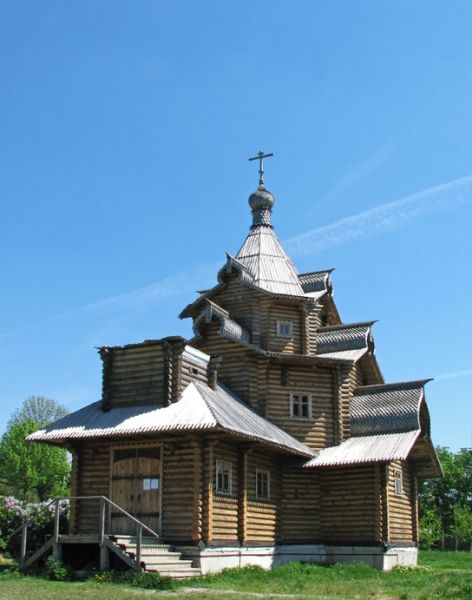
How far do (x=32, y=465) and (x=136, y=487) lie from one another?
118 feet

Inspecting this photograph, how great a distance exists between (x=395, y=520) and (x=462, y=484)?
32.8 meters

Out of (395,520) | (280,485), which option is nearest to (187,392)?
(280,485)

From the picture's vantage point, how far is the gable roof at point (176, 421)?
1995 centimetres

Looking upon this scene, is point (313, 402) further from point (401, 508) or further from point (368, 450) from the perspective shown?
point (401, 508)

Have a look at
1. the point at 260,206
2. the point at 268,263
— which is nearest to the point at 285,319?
the point at 268,263

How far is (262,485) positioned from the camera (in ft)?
78.2

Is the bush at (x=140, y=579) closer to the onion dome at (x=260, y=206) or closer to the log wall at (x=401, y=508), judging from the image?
the log wall at (x=401, y=508)

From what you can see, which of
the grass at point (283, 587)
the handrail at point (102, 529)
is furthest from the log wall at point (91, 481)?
the grass at point (283, 587)

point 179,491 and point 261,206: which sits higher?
point 261,206

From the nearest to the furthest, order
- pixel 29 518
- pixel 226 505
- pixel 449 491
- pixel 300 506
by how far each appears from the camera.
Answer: pixel 226 505
pixel 29 518
pixel 300 506
pixel 449 491

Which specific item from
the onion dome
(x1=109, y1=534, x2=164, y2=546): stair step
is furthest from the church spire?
(x1=109, y1=534, x2=164, y2=546): stair step

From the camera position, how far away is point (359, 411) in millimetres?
27047

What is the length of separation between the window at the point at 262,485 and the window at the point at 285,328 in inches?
213

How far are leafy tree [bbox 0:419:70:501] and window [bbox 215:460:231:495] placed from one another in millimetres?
35028
